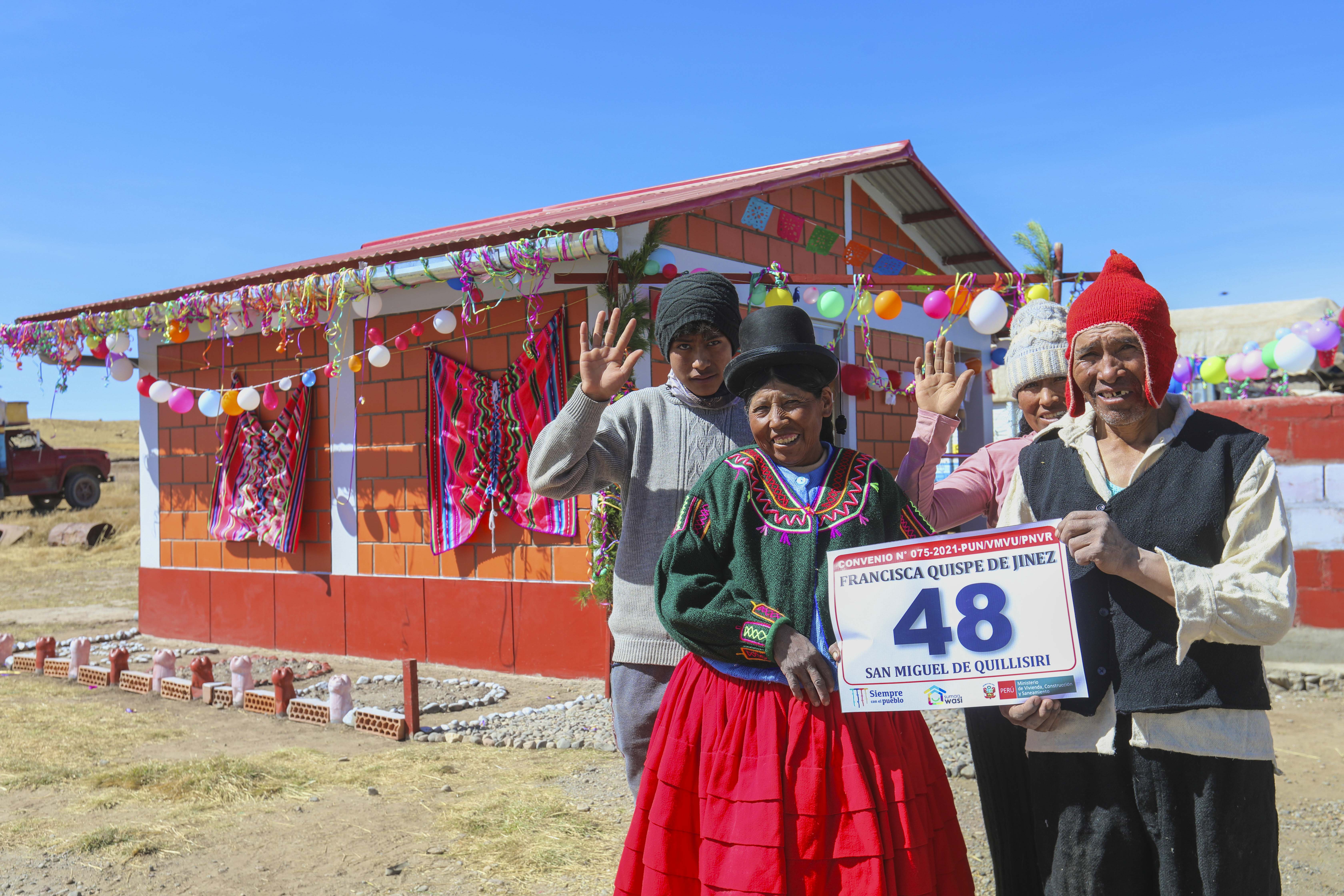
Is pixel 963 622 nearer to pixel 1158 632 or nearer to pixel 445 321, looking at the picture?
pixel 1158 632

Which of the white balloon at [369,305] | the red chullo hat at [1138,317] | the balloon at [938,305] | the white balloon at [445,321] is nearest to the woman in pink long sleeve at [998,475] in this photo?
the red chullo hat at [1138,317]

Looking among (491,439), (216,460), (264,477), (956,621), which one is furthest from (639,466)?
(216,460)

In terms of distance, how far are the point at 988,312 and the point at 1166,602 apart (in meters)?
4.10

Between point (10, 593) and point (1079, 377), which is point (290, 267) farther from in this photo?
point (10, 593)

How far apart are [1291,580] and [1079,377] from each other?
0.55 m

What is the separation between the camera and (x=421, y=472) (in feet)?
26.1

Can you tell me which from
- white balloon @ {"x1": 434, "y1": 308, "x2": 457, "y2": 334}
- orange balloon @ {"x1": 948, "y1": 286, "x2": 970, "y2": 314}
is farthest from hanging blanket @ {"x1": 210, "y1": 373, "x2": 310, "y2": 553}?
orange balloon @ {"x1": 948, "y1": 286, "x2": 970, "y2": 314}

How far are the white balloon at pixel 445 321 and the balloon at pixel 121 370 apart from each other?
4.01 metres

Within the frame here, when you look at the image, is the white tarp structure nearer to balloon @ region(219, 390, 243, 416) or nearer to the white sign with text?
balloon @ region(219, 390, 243, 416)

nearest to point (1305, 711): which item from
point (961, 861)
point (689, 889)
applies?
point (961, 861)

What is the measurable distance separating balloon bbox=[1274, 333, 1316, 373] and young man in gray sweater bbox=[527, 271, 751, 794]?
16.6 feet

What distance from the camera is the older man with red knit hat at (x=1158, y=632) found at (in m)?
1.83

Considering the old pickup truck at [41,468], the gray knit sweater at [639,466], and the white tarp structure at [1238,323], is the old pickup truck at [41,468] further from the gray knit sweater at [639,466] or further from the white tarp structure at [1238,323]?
the gray knit sweater at [639,466]

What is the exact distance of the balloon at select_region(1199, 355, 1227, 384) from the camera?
7465mm
